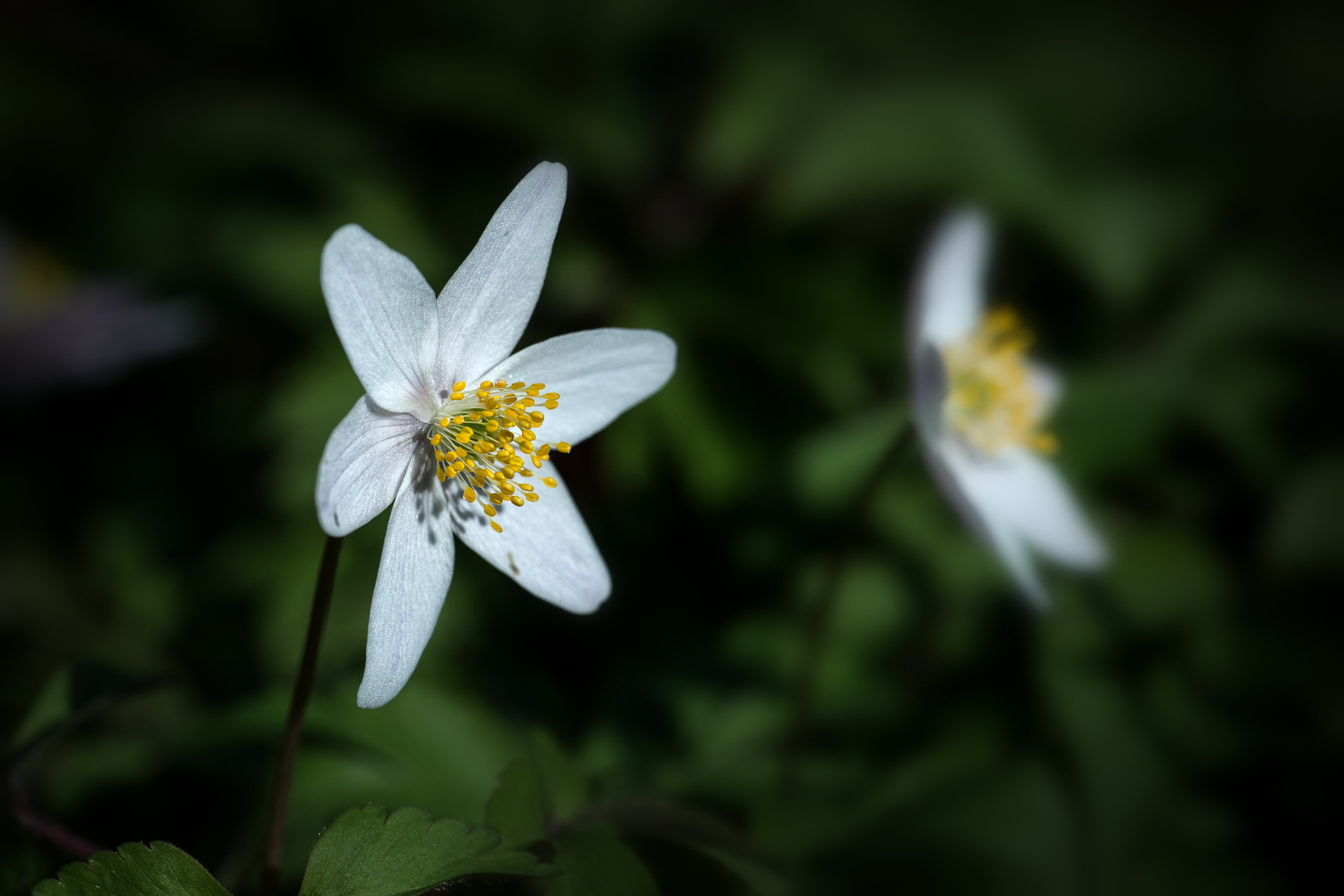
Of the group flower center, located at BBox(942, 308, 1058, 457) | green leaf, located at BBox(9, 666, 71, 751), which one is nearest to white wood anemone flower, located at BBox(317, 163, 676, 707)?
green leaf, located at BBox(9, 666, 71, 751)

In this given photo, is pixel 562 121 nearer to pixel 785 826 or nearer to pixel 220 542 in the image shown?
pixel 220 542

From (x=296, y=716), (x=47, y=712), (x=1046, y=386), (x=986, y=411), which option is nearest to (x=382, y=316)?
(x=296, y=716)

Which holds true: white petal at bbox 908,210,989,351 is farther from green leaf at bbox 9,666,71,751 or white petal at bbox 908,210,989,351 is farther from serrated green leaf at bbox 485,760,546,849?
green leaf at bbox 9,666,71,751

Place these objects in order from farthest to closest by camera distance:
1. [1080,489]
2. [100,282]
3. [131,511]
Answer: [100,282] → [131,511] → [1080,489]

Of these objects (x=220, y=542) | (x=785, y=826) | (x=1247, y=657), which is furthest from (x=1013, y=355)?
(x=220, y=542)

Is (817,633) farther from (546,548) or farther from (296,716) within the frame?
(296,716)
